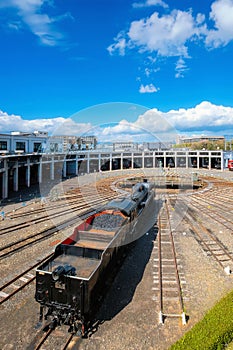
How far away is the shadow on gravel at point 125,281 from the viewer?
6.96 m

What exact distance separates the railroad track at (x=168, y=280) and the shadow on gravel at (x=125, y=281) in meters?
0.63

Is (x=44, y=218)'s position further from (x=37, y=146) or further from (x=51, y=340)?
(x=37, y=146)

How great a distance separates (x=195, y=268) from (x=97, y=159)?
40225mm

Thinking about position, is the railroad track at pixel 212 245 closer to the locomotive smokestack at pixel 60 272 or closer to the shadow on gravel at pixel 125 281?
the shadow on gravel at pixel 125 281

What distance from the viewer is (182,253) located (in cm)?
1074

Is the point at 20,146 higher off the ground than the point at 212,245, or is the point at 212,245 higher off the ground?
the point at 20,146

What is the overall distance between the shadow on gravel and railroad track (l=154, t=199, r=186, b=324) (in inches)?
24.7

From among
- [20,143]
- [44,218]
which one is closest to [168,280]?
[44,218]

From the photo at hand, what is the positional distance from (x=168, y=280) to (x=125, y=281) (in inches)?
62.5

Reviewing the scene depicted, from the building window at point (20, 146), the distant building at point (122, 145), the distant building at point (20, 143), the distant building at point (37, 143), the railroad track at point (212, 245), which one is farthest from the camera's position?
the building window at point (20, 146)

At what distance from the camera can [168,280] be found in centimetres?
857

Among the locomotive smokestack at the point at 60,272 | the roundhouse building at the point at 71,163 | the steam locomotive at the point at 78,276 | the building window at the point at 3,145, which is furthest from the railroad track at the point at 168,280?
the building window at the point at 3,145

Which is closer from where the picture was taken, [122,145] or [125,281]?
[125,281]

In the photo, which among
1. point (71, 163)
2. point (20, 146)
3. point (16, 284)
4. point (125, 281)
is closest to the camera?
point (16, 284)
